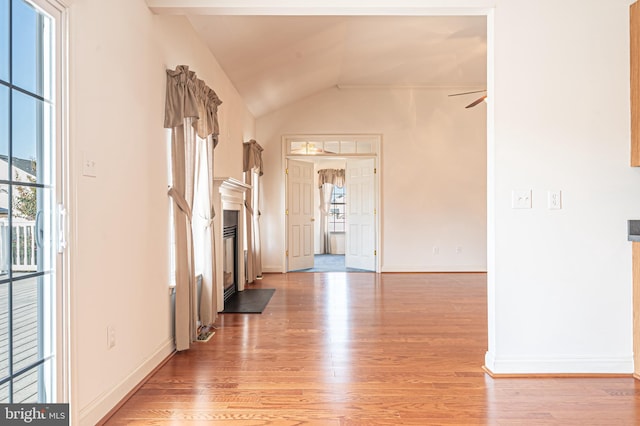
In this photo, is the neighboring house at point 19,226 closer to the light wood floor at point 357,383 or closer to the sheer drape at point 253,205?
the light wood floor at point 357,383

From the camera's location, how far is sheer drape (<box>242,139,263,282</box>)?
6.13m

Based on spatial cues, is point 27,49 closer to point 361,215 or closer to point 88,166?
point 88,166

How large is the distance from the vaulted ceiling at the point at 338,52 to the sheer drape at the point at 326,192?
3.96 m

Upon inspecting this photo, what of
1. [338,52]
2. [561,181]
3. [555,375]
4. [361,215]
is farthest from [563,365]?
[361,215]

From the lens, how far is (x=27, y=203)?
5.51 ft

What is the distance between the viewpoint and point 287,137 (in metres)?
7.23

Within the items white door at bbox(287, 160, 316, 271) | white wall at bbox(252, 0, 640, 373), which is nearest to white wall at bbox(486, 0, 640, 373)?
white wall at bbox(252, 0, 640, 373)

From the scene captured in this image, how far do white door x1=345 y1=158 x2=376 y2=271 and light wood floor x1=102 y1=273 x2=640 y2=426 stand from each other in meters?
3.23

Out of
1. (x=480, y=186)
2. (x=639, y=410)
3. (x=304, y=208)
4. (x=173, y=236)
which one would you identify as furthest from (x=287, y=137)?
(x=639, y=410)

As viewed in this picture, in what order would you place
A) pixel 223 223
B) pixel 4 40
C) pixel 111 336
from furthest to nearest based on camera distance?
pixel 223 223 < pixel 111 336 < pixel 4 40

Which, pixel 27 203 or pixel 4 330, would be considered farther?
pixel 27 203

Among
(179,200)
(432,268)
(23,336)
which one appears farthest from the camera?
(432,268)

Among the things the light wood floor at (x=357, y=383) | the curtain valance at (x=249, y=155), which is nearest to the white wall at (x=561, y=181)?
the light wood floor at (x=357, y=383)

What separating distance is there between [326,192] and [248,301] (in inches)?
255
